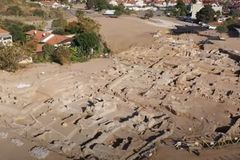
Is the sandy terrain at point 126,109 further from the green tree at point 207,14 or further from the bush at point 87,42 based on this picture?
the green tree at point 207,14

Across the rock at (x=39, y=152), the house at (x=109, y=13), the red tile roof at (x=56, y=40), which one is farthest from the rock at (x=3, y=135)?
the house at (x=109, y=13)

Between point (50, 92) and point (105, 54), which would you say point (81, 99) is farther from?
point (105, 54)

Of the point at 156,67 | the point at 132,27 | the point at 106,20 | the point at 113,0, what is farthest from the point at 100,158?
the point at 113,0

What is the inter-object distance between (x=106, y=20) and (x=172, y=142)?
171ft

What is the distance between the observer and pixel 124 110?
28.8 m

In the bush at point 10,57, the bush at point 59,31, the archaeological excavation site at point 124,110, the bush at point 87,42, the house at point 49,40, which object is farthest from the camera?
the bush at point 59,31

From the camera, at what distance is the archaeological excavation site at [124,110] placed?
23.0 meters

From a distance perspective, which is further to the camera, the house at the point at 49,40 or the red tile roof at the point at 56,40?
the red tile roof at the point at 56,40

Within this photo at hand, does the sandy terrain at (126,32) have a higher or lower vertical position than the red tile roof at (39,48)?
lower

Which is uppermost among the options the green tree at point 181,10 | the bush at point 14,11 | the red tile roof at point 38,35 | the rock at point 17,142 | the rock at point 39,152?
the rock at point 39,152

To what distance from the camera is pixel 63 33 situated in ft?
168

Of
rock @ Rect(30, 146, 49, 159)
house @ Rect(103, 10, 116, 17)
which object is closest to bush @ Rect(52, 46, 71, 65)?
rock @ Rect(30, 146, 49, 159)

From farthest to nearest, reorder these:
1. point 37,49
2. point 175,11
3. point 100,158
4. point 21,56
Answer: point 175,11 < point 37,49 < point 21,56 < point 100,158

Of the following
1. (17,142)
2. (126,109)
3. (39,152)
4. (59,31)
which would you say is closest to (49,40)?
(59,31)
